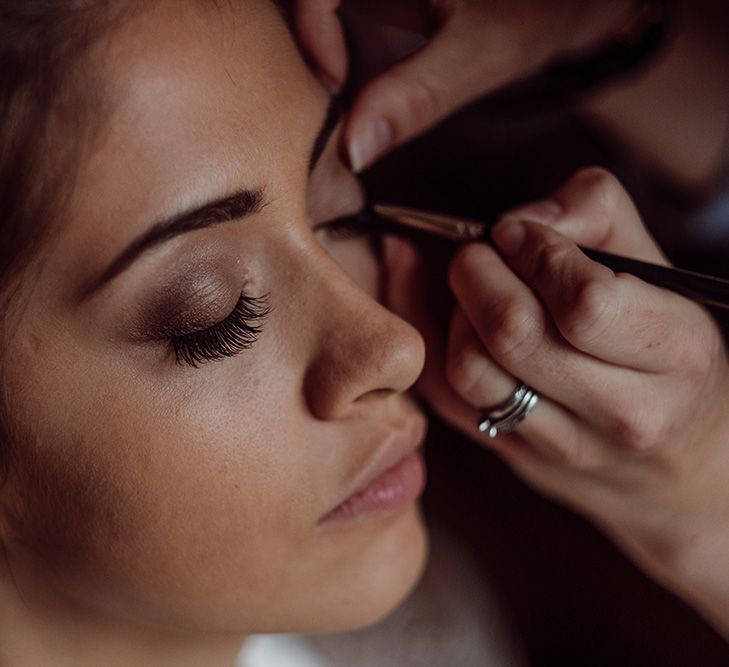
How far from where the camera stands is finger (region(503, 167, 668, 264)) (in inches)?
27.2

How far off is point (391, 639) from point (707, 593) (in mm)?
447

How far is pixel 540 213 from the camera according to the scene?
0.70 m

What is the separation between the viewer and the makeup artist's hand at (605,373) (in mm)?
615

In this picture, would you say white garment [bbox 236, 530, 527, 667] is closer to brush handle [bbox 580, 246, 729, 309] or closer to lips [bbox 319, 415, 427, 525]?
lips [bbox 319, 415, 427, 525]

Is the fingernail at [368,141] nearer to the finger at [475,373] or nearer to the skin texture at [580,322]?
the skin texture at [580,322]

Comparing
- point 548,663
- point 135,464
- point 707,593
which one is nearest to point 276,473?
point 135,464

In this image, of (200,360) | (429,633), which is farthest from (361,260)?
(429,633)

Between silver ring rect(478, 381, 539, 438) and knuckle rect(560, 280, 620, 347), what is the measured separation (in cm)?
9

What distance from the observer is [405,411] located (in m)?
0.70

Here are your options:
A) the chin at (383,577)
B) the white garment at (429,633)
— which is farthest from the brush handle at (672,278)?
the white garment at (429,633)

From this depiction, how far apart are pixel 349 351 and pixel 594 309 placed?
0.50 feet

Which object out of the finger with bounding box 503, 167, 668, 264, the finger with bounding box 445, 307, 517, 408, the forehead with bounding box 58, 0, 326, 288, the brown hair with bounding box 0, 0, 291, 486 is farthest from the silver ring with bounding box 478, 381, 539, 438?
the brown hair with bounding box 0, 0, 291, 486

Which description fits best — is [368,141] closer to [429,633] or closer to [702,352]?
[702,352]

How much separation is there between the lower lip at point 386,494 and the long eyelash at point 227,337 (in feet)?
0.45
